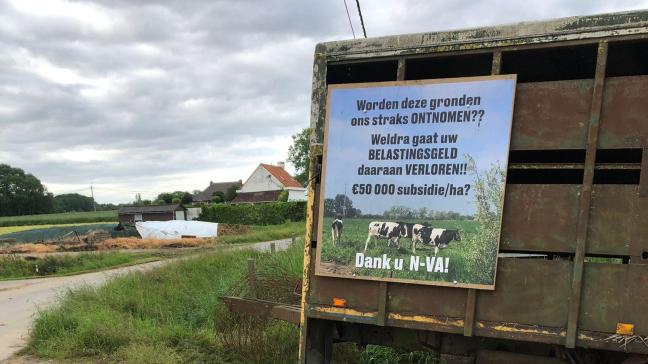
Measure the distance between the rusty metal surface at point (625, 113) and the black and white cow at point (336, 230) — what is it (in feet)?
5.49

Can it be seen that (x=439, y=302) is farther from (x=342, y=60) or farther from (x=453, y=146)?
(x=342, y=60)

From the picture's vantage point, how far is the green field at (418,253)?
2798mm

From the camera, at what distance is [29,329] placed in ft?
23.0

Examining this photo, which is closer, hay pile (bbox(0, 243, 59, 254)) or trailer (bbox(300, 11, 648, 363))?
trailer (bbox(300, 11, 648, 363))

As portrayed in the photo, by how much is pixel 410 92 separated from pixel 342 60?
0.60 metres

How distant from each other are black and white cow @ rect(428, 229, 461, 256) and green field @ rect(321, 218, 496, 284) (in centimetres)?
3

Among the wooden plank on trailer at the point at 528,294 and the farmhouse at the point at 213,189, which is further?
the farmhouse at the point at 213,189

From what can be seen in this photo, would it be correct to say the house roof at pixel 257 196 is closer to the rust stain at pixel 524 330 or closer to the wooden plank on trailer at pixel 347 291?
the wooden plank on trailer at pixel 347 291

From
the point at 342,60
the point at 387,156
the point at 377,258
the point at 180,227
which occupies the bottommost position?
the point at 180,227

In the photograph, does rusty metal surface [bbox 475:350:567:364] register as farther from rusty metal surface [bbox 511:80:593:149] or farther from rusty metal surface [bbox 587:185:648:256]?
rusty metal surface [bbox 511:80:593:149]

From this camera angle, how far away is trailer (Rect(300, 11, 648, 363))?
2.53m

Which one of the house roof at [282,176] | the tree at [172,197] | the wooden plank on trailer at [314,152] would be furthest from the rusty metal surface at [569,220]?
the house roof at [282,176]

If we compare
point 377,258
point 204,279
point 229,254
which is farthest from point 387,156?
point 229,254

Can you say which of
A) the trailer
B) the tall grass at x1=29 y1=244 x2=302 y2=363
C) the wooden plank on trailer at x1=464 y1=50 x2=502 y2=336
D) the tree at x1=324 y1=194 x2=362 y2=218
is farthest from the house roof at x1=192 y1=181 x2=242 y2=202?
the wooden plank on trailer at x1=464 y1=50 x2=502 y2=336
